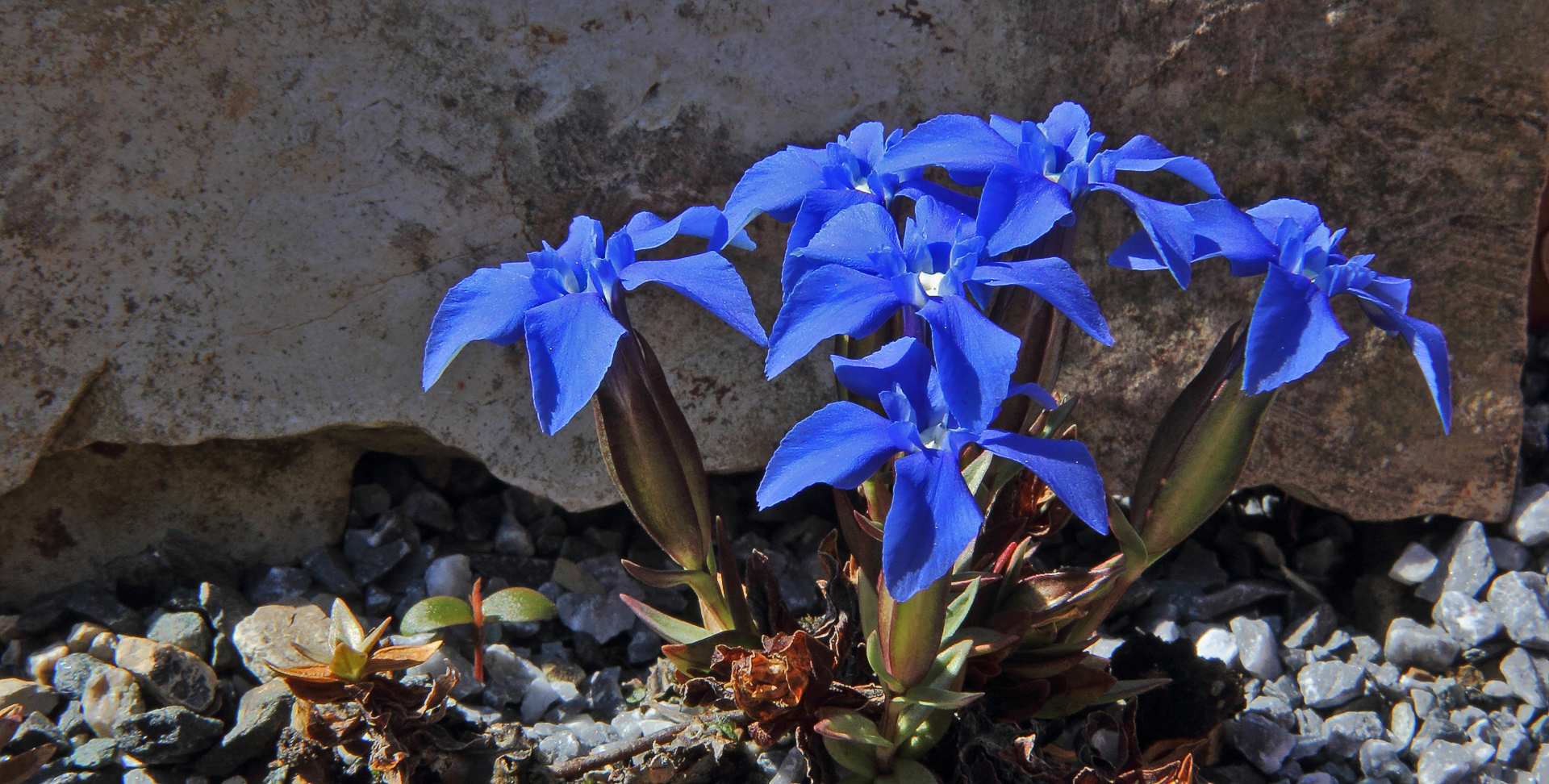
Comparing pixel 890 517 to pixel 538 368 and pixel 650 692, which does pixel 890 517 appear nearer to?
pixel 538 368

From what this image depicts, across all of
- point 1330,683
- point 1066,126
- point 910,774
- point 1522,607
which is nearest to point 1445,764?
point 1330,683

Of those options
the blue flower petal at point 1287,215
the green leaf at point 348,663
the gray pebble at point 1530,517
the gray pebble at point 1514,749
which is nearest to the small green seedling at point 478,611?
the green leaf at point 348,663

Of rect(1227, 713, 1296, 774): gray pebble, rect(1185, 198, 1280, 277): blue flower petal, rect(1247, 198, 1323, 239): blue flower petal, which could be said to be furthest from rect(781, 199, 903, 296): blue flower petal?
rect(1227, 713, 1296, 774): gray pebble

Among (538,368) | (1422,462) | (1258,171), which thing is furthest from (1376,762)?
(538,368)

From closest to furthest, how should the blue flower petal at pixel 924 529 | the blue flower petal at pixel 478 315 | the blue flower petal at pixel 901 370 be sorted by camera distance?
the blue flower petal at pixel 924 529
the blue flower petal at pixel 901 370
the blue flower petal at pixel 478 315

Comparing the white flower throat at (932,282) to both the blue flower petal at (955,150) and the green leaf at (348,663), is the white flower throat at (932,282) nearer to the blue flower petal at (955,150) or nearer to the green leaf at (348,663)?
the blue flower petal at (955,150)

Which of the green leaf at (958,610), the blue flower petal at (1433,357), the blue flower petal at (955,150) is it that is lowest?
the green leaf at (958,610)

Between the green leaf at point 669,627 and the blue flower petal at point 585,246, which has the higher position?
the blue flower petal at point 585,246
